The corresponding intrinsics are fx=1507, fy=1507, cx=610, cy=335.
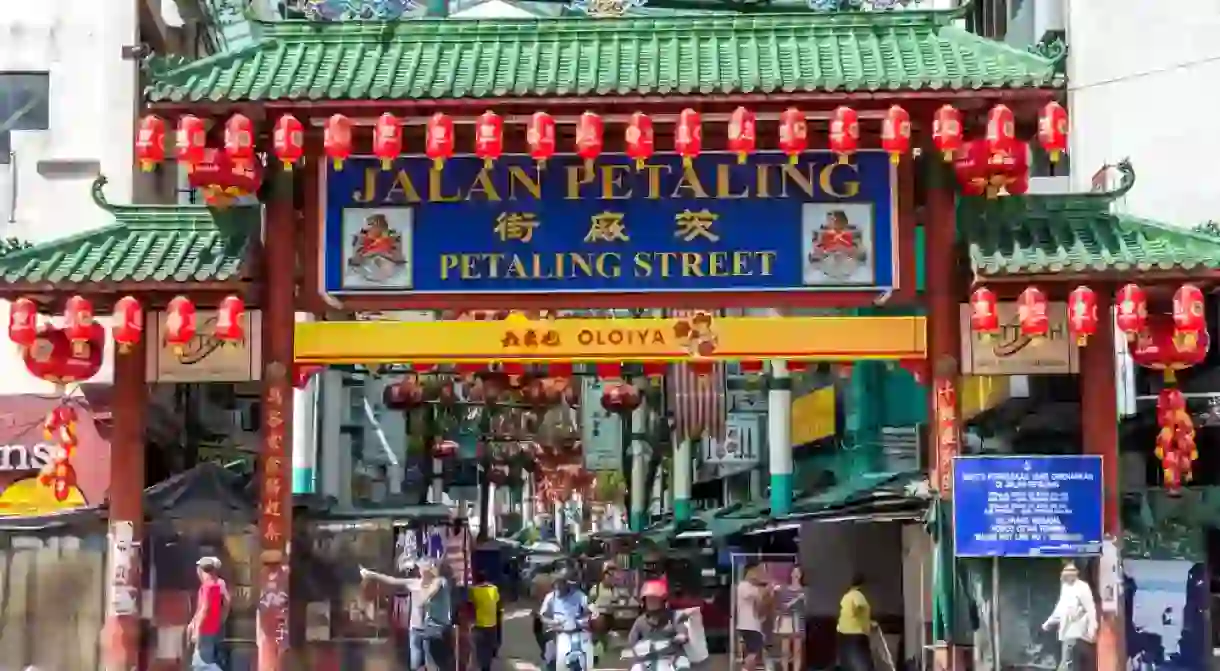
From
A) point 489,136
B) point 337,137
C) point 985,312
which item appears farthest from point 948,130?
point 337,137

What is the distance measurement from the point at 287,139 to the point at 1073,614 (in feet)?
26.3

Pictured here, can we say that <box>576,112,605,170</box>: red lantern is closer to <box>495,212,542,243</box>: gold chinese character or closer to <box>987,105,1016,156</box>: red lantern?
<box>495,212,542,243</box>: gold chinese character

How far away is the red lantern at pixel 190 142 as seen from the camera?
1299cm

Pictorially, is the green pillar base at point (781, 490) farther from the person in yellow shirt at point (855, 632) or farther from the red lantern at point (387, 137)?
the red lantern at point (387, 137)

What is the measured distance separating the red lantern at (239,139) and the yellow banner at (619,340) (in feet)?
5.84

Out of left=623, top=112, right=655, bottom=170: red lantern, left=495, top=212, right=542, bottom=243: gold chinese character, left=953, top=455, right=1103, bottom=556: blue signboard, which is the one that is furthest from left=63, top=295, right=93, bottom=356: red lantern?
left=953, top=455, right=1103, bottom=556: blue signboard

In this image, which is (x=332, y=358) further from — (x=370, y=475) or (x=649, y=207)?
(x=370, y=475)

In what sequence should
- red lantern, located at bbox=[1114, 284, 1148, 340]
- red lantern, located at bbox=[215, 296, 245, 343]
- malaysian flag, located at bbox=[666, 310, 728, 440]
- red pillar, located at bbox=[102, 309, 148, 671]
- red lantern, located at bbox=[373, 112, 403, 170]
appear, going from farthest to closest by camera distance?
malaysian flag, located at bbox=[666, 310, 728, 440] → red pillar, located at bbox=[102, 309, 148, 671] → red lantern, located at bbox=[215, 296, 245, 343] → red lantern, located at bbox=[373, 112, 403, 170] → red lantern, located at bbox=[1114, 284, 1148, 340]

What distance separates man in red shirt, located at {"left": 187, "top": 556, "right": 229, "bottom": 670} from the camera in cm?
1373

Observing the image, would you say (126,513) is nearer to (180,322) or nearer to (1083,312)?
(180,322)

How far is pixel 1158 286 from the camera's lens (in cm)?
1341

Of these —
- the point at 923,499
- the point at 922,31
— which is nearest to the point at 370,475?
the point at 923,499

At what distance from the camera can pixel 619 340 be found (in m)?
13.9

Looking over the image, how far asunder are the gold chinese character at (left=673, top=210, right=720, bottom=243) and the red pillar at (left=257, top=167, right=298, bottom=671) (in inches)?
143
